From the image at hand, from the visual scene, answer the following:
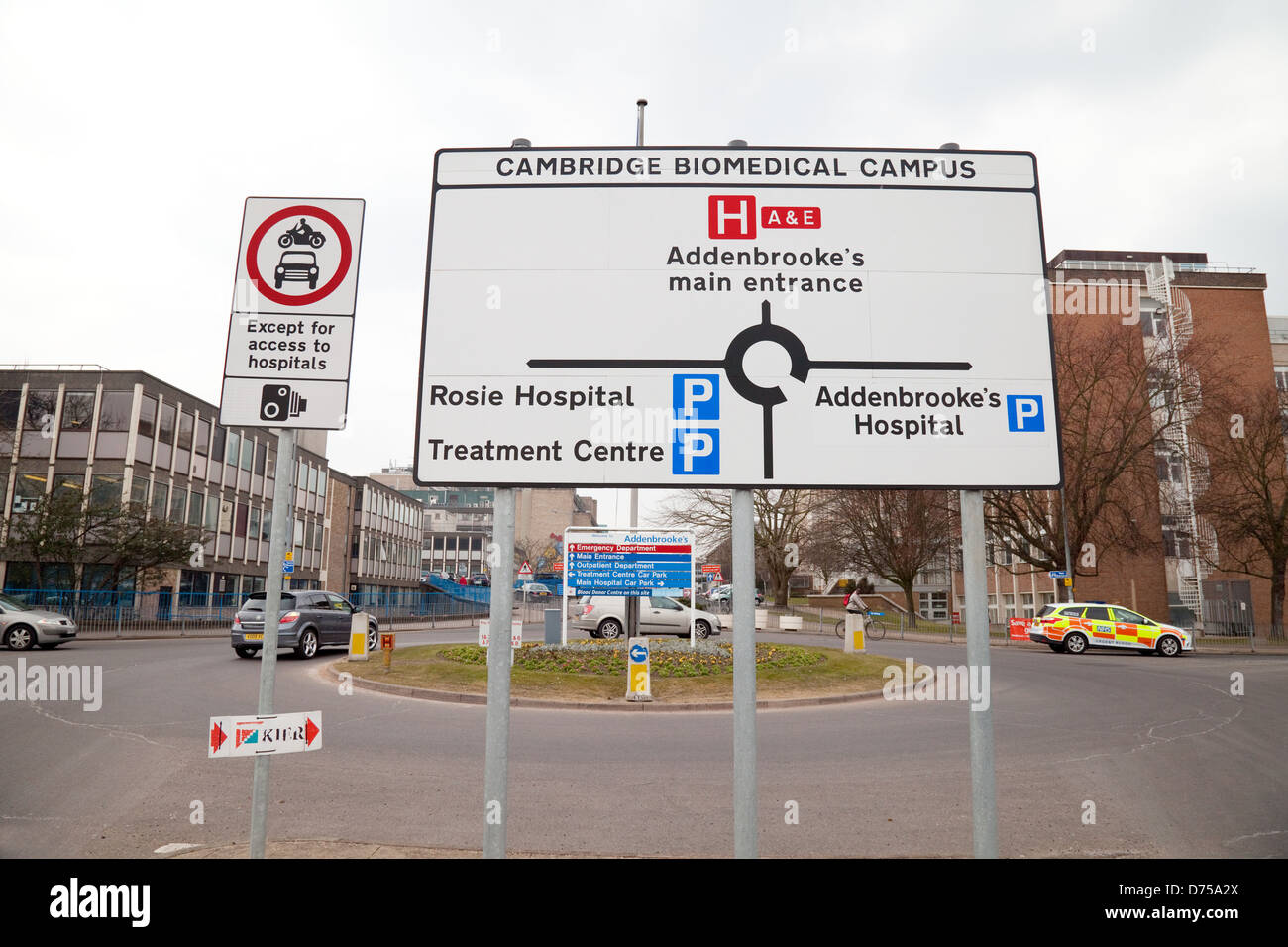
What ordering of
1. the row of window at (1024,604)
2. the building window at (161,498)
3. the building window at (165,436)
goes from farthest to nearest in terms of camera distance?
the row of window at (1024,604)
the building window at (165,436)
the building window at (161,498)

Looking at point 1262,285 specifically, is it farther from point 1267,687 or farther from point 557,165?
point 557,165

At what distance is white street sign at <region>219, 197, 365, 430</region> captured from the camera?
3535 mm

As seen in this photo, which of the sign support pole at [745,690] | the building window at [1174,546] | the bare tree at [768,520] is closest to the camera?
the sign support pole at [745,690]

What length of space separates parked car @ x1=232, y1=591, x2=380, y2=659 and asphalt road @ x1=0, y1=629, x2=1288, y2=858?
505cm

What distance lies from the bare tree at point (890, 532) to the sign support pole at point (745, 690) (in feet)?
124

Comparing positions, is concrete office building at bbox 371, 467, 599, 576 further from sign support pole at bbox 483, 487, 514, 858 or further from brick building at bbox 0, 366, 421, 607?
sign support pole at bbox 483, 487, 514, 858

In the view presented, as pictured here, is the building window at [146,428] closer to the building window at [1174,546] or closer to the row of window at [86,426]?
the row of window at [86,426]

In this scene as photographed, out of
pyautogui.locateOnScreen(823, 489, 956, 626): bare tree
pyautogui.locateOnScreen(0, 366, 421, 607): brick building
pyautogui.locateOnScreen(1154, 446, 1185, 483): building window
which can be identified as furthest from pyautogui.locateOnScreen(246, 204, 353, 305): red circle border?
pyautogui.locateOnScreen(1154, 446, 1185, 483): building window

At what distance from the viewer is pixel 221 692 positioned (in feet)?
43.2

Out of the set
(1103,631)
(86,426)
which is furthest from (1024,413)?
(86,426)

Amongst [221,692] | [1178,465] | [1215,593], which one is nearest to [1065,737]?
[221,692]

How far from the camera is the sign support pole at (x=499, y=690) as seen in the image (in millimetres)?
2654

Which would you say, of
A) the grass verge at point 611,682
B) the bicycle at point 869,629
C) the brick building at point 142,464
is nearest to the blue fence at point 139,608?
the brick building at point 142,464

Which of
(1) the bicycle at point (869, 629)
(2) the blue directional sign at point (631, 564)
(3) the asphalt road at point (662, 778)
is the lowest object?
(1) the bicycle at point (869, 629)
